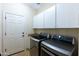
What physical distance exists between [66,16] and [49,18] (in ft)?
0.71

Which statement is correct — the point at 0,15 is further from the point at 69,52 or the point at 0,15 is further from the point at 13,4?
the point at 69,52

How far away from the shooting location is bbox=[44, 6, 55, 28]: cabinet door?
1.38 metres

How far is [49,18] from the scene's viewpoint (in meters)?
1.39

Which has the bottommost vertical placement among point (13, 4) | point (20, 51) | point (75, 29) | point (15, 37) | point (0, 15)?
point (20, 51)

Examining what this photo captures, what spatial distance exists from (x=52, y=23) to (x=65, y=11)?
227mm

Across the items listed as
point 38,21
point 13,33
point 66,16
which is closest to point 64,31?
point 66,16

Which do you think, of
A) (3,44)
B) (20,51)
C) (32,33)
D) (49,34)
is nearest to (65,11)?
(49,34)

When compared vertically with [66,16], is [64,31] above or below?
below

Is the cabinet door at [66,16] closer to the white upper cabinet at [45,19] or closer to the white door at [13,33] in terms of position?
the white upper cabinet at [45,19]

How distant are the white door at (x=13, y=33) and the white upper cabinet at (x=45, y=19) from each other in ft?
0.60

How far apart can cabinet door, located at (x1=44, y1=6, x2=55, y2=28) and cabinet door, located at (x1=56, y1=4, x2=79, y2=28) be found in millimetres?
52

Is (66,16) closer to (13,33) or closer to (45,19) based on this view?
(45,19)

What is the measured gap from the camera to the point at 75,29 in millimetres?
1288

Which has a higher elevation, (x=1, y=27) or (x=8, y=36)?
(x=1, y=27)
